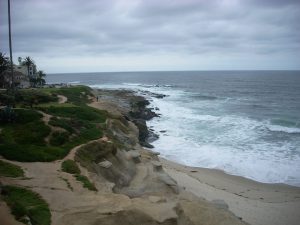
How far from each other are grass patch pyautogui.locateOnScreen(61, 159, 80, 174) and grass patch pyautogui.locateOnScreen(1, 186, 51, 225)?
337 centimetres

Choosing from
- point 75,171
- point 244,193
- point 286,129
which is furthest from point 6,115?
point 286,129

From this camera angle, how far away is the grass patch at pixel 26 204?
11.2 m

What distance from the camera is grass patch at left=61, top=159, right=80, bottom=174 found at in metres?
17.2

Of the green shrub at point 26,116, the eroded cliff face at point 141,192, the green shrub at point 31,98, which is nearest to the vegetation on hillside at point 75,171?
the eroded cliff face at point 141,192

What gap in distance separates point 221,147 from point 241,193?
11521mm

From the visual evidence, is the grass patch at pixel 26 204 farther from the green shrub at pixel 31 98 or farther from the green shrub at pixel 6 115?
the green shrub at pixel 31 98

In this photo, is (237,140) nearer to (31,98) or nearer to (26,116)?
(31,98)

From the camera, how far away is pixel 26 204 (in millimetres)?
12766

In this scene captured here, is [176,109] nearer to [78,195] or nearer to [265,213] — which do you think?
[265,213]

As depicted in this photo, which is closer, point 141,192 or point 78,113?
point 141,192

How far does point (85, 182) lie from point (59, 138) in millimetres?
6113

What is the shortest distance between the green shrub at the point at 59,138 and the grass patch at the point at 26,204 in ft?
22.5

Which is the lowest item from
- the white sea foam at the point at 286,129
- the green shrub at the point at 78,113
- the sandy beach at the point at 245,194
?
the sandy beach at the point at 245,194

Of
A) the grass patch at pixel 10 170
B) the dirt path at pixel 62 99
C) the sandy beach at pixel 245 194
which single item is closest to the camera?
the grass patch at pixel 10 170
